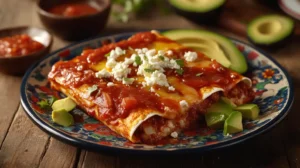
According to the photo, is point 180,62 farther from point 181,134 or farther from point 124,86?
point 181,134

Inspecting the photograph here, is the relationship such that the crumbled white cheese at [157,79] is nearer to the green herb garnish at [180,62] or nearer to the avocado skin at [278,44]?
the green herb garnish at [180,62]

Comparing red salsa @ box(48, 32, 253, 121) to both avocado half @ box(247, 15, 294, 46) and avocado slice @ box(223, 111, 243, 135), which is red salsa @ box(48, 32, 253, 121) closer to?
avocado slice @ box(223, 111, 243, 135)

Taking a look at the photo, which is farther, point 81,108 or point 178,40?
point 178,40

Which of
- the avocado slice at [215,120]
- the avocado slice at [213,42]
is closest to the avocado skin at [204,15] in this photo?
the avocado slice at [213,42]

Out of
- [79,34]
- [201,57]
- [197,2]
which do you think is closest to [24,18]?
[79,34]

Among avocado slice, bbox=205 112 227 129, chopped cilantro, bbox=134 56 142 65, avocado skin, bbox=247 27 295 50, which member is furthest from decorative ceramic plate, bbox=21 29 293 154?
chopped cilantro, bbox=134 56 142 65

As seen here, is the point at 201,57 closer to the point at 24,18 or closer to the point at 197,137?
the point at 197,137
